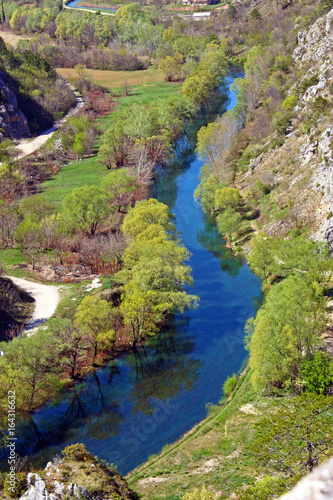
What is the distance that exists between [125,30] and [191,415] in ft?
551

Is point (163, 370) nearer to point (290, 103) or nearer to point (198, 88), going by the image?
point (290, 103)

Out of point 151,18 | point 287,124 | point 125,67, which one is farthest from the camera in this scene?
point 151,18

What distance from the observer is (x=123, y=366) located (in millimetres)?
46094

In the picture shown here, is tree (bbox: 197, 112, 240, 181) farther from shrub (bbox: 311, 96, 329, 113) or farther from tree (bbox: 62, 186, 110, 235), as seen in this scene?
tree (bbox: 62, 186, 110, 235)

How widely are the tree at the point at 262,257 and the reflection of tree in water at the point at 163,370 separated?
569 inches

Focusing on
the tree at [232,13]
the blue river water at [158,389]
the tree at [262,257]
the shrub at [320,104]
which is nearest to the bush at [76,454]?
the blue river water at [158,389]

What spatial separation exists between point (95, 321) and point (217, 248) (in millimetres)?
Result: 26558

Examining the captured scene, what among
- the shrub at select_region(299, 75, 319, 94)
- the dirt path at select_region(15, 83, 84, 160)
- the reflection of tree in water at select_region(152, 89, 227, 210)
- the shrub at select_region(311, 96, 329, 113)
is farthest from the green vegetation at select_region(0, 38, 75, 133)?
the shrub at select_region(311, 96, 329, 113)

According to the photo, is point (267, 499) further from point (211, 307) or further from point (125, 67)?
point (125, 67)

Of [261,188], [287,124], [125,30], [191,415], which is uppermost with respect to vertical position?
[125,30]

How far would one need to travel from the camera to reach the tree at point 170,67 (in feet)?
466

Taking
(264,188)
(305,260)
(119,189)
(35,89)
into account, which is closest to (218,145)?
(264,188)

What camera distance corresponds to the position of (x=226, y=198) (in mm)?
69625

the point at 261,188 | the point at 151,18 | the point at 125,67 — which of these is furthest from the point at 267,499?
the point at 151,18
